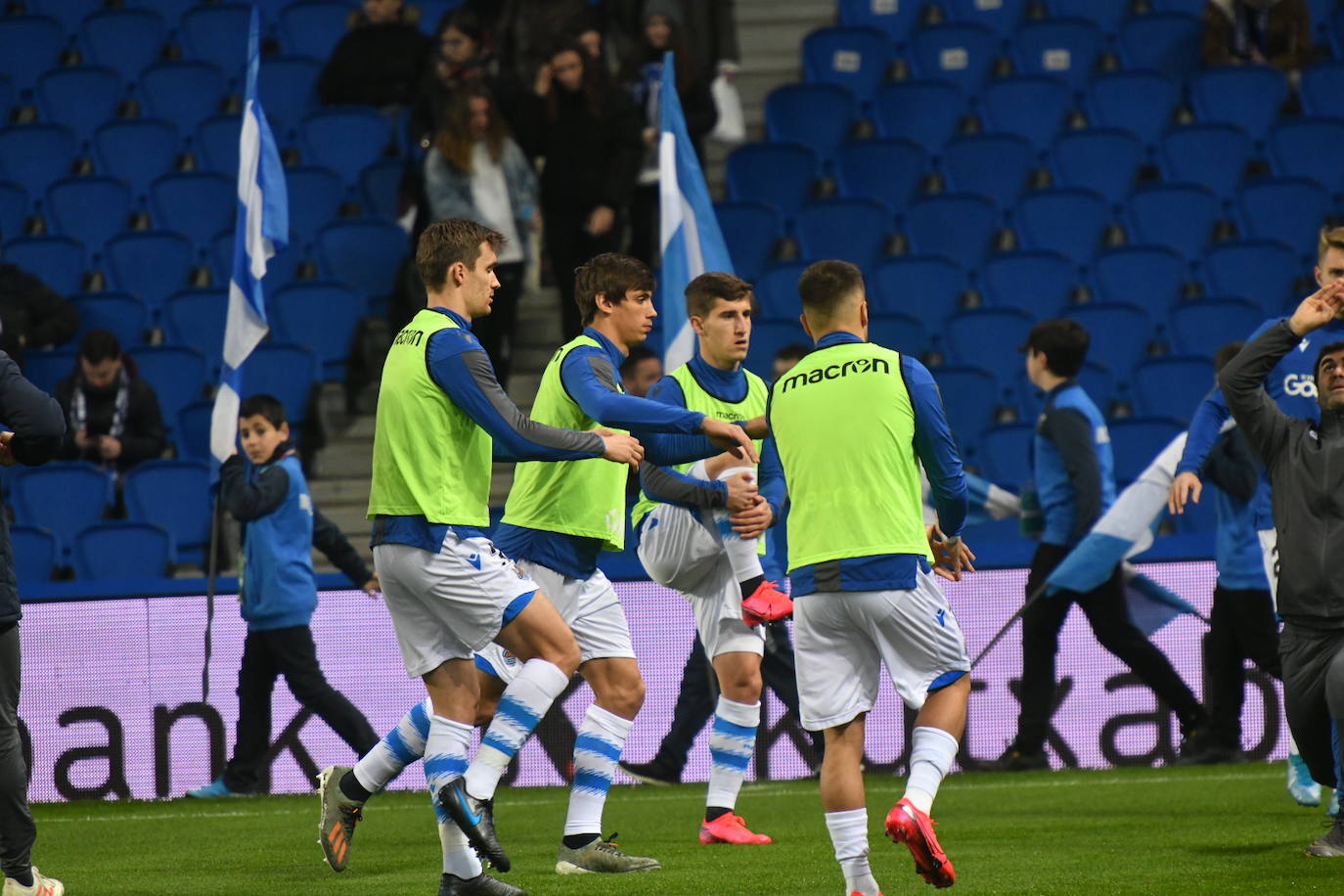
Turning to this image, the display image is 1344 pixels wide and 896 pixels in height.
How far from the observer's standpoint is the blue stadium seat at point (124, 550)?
11.1 metres

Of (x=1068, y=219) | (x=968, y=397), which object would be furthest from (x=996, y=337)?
(x=1068, y=219)

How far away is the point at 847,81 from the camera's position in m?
15.1

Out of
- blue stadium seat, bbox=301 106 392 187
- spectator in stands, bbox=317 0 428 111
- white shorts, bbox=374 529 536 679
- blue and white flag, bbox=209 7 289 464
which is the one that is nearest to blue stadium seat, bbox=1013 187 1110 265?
spectator in stands, bbox=317 0 428 111

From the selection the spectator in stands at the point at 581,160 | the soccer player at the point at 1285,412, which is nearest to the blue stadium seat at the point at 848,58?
the spectator in stands at the point at 581,160

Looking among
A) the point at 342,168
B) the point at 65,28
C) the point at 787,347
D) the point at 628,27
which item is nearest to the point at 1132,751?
the point at 787,347

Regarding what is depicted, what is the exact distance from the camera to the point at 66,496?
1173 centimetres

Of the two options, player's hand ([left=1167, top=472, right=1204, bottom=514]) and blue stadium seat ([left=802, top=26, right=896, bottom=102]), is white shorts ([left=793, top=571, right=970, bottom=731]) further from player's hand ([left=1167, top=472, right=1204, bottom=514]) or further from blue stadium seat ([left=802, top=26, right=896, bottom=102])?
blue stadium seat ([left=802, top=26, right=896, bottom=102])

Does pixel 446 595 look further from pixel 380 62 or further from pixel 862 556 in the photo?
pixel 380 62

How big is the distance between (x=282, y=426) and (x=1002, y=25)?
8.69m

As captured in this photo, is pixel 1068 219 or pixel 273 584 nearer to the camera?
pixel 273 584

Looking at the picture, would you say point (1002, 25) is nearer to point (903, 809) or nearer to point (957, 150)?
point (957, 150)

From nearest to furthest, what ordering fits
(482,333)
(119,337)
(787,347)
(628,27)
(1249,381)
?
(1249,381)
(787,347)
(482,333)
(119,337)
(628,27)

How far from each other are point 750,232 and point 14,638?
8.87 m

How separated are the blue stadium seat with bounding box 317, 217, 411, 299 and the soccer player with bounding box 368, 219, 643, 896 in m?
7.91
